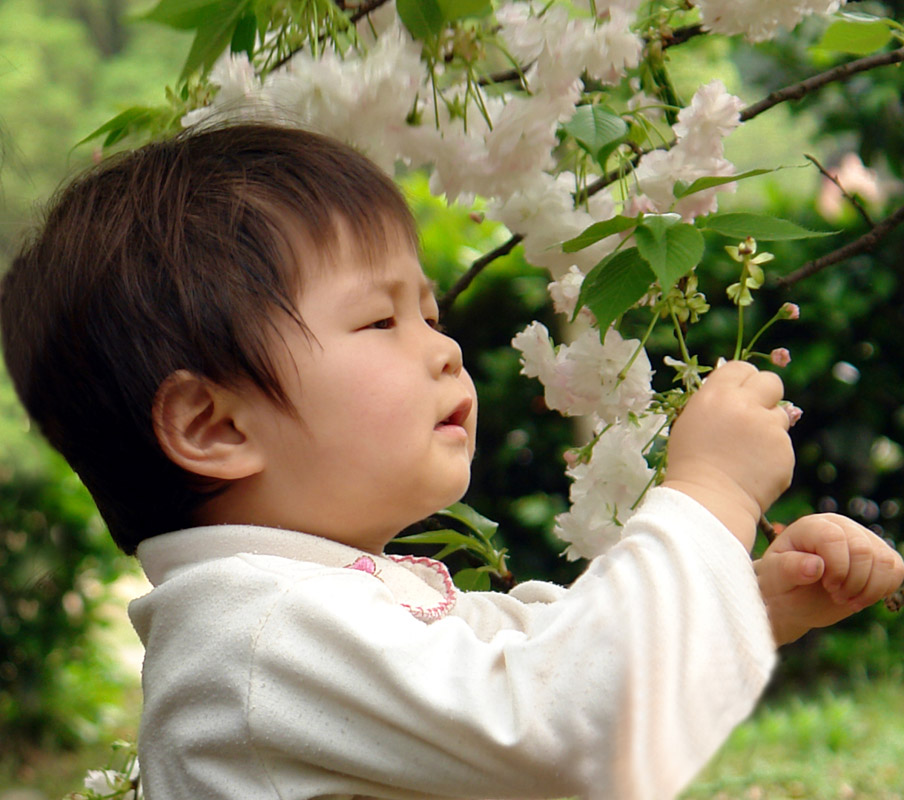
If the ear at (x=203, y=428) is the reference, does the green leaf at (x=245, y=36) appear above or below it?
above

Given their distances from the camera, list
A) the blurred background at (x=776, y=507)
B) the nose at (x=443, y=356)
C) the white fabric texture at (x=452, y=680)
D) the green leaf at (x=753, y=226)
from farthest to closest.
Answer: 1. the blurred background at (x=776, y=507)
2. the nose at (x=443, y=356)
3. the green leaf at (x=753, y=226)
4. the white fabric texture at (x=452, y=680)

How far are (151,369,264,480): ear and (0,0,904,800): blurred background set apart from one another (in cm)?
172

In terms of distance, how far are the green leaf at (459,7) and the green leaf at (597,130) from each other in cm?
13

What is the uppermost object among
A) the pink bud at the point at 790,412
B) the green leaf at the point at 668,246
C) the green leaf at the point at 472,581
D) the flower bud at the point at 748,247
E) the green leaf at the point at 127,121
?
the green leaf at the point at 127,121

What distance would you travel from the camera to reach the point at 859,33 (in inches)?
42.7

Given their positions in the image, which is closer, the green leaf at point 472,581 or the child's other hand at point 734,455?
the child's other hand at point 734,455

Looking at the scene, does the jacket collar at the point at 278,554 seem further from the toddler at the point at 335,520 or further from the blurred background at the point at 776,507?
the blurred background at the point at 776,507

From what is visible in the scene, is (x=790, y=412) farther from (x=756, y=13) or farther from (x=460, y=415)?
(x=756, y=13)

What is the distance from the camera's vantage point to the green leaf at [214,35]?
1.08m

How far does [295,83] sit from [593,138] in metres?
0.30

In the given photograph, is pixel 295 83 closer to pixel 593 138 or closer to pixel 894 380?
pixel 593 138

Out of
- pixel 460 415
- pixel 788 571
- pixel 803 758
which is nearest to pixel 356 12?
pixel 460 415

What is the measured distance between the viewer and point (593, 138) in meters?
0.97

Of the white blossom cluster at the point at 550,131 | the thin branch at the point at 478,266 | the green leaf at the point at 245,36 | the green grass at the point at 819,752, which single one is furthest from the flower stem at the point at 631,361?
the green grass at the point at 819,752
